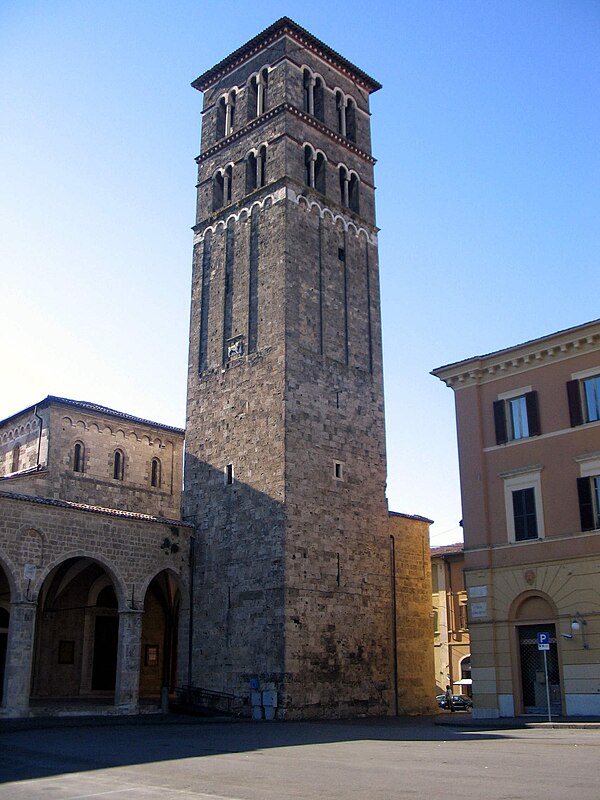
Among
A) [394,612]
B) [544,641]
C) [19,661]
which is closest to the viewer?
[544,641]

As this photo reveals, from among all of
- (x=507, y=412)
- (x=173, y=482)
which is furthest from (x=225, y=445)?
(x=507, y=412)

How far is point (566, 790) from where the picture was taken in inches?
375

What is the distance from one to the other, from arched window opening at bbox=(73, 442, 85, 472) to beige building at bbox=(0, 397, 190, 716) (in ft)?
0.15

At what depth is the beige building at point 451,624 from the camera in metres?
41.3

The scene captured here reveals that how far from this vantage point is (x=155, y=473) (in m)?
37.7

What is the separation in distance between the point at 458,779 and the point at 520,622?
1355 centimetres

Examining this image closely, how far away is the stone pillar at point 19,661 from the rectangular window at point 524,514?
14490 millimetres

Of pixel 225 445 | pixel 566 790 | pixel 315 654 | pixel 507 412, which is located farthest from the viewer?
pixel 225 445

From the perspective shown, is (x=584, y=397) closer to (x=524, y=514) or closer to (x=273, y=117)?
(x=524, y=514)

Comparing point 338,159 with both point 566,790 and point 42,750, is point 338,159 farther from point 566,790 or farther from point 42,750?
point 566,790

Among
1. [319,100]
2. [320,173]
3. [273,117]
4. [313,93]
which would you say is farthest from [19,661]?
[313,93]

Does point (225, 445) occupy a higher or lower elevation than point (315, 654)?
higher

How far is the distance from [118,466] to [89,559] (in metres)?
6.64

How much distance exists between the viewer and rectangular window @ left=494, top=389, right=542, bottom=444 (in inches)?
955
